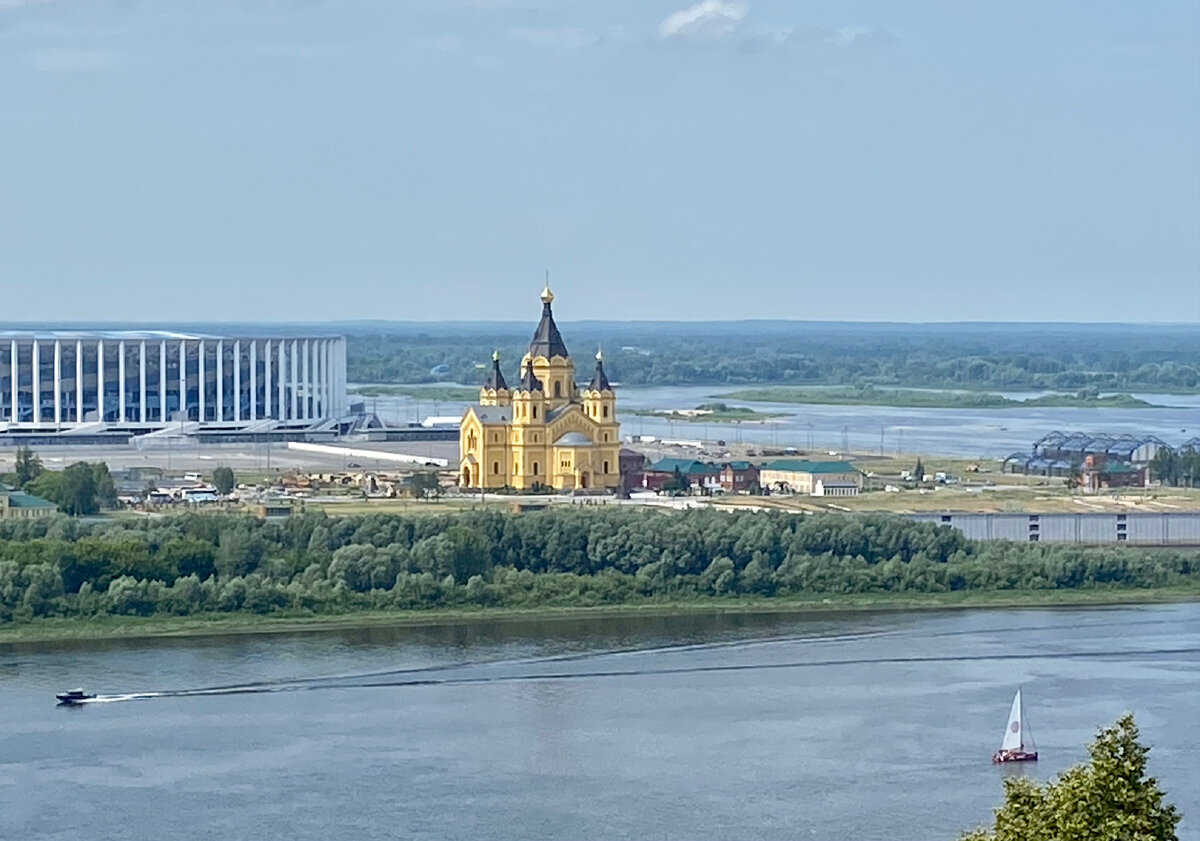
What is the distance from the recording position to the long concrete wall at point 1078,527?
29.5 m

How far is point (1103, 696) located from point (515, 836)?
563 cm

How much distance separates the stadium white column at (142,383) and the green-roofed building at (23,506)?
15422mm

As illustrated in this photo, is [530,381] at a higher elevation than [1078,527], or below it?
higher

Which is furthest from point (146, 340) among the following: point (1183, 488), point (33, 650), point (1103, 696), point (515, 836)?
point (515, 836)

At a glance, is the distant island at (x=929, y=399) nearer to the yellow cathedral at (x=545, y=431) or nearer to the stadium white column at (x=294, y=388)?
the stadium white column at (x=294, y=388)

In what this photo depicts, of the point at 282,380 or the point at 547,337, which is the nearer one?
the point at 547,337

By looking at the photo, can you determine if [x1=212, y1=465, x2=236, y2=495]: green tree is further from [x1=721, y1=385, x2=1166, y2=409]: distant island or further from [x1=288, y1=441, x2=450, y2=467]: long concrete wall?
[x1=721, y1=385, x2=1166, y2=409]: distant island

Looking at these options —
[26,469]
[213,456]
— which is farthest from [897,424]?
[26,469]

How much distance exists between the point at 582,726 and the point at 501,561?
25.8 ft

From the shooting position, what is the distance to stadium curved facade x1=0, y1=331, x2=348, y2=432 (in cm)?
4528

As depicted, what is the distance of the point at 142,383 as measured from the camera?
151 ft

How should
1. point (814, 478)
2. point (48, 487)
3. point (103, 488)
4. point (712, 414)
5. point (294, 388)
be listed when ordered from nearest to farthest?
point (48, 487), point (103, 488), point (814, 478), point (294, 388), point (712, 414)

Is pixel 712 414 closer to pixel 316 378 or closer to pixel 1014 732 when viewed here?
pixel 316 378

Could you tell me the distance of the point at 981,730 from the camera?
18.2 meters
